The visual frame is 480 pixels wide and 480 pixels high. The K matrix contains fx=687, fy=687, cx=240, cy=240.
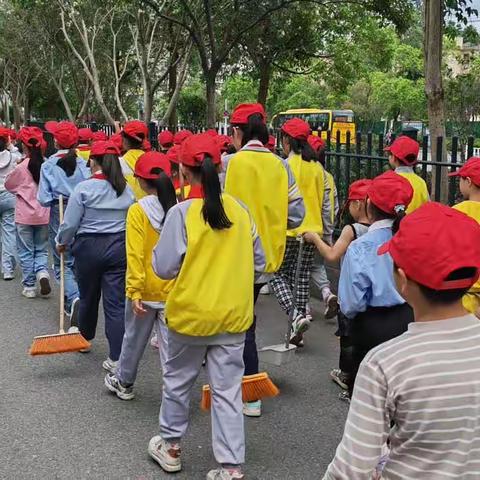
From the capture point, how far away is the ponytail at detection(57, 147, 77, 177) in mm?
6258

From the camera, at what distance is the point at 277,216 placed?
4.36 m

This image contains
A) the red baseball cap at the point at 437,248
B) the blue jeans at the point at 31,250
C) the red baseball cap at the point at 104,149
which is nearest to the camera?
the red baseball cap at the point at 437,248

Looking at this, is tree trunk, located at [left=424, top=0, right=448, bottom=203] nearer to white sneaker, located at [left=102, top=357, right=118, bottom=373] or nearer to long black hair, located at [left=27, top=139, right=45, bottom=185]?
white sneaker, located at [left=102, top=357, right=118, bottom=373]

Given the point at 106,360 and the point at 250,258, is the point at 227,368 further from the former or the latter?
the point at 106,360

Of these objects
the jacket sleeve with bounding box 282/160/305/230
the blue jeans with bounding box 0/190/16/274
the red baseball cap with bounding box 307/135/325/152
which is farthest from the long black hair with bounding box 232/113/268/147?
the blue jeans with bounding box 0/190/16/274

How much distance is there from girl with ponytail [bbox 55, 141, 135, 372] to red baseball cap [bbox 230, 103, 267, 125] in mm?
1064

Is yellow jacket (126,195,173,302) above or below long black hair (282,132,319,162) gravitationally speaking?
below

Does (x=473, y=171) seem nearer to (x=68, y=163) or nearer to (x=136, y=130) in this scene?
(x=136, y=130)

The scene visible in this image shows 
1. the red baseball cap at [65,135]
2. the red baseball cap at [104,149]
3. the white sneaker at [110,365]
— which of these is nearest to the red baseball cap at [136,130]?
the red baseball cap at [65,135]

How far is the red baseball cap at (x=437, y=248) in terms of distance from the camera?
173 cm

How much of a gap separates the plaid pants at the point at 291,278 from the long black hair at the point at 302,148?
0.70m

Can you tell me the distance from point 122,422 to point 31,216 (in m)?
3.55

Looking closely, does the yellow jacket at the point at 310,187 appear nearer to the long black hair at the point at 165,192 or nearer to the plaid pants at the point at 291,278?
the plaid pants at the point at 291,278

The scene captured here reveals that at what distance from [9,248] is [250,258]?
17.8 ft
